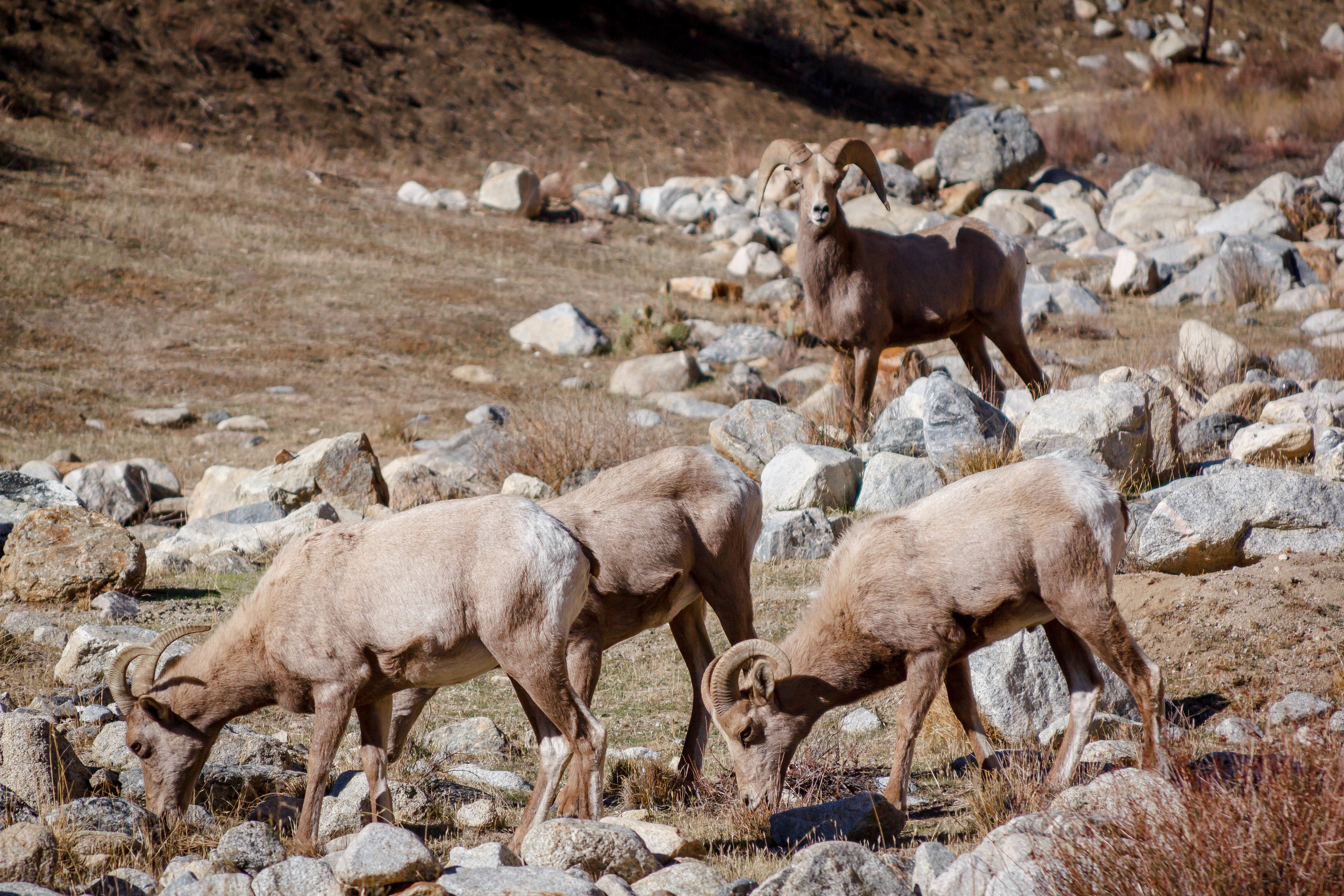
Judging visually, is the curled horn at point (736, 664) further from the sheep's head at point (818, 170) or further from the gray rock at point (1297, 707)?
the sheep's head at point (818, 170)

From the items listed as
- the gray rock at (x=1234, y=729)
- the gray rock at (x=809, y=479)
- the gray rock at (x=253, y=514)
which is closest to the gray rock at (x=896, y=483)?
the gray rock at (x=809, y=479)

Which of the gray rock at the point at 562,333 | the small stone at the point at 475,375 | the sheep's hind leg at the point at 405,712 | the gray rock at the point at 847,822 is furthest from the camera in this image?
the gray rock at the point at 562,333

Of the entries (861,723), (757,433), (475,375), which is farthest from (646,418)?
(861,723)

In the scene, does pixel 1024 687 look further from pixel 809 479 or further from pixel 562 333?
pixel 562 333

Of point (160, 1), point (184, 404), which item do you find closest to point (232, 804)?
point (184, 404)

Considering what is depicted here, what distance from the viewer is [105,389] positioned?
16.7 m

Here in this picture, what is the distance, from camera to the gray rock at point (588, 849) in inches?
165

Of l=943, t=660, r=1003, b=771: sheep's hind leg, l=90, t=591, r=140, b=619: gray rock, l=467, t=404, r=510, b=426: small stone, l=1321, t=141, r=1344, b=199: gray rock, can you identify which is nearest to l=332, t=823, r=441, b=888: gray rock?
l=943, t=660, r=1003, b=771: sheep's hind leg

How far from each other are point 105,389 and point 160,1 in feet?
60.4

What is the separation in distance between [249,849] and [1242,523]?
21.2ft

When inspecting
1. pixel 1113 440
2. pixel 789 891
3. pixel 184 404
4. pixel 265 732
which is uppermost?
pixel 789 891

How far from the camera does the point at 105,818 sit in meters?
4.95

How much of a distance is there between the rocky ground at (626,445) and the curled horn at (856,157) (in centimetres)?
216

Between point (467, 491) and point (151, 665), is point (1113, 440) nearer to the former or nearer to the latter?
point (467, 491)
